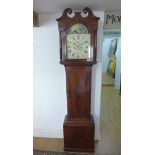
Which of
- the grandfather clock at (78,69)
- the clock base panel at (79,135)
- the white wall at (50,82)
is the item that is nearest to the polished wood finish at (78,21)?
the grandfather clock at (78,69)

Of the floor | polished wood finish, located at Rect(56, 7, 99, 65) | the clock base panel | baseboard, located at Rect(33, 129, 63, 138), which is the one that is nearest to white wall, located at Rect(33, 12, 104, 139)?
baseboard, located at Rect(33, 129, 63, 138)

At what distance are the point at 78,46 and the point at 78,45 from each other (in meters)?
0.01

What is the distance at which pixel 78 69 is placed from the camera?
2.53 m

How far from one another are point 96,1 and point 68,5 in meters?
0.37

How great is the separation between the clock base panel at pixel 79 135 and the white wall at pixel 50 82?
35cm

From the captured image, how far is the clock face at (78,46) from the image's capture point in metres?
2.55

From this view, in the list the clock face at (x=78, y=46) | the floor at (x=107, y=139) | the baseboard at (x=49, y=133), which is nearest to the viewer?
the clock face at (x=78, y=46)

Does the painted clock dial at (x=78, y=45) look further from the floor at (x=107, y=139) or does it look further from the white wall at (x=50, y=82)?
the floor at (x=107, y=139)

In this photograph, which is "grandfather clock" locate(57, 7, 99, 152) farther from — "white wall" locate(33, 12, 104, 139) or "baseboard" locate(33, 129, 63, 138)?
"baseboard" locate(33, 129, 63, 138)

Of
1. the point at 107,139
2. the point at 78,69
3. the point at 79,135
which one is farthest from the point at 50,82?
the point at 107,139

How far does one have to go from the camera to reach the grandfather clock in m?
2.47

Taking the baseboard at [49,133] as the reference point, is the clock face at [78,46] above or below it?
above
